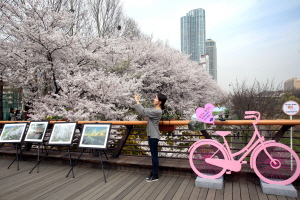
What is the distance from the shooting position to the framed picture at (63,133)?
148 inches

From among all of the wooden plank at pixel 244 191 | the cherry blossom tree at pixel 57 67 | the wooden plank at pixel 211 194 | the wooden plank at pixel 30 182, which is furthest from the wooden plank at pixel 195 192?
the cherry blossom tree at pixel 57 67

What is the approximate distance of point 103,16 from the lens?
15.7 metres

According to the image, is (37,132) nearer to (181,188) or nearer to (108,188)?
(108,188)

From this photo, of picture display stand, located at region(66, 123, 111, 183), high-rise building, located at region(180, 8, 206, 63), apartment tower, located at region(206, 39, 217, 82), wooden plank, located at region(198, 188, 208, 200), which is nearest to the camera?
wooden plank, located at region(198, 188, 208, 200)

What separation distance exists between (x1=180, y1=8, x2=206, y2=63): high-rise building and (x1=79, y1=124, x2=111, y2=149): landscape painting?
34529 mm

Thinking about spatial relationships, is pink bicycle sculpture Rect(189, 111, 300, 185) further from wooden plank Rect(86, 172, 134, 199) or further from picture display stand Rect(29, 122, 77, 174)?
picture display stand Rect(29, 122, 77, 174)

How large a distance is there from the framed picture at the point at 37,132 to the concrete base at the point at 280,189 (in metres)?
3.96

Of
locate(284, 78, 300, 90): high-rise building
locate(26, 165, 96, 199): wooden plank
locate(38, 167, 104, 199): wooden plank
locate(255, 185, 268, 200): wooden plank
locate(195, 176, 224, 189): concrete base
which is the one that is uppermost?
locate(284, 78, 300, 90): high-rise building

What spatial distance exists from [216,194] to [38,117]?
669 cm

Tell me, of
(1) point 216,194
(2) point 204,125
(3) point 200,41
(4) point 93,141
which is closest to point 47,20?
(4) point 93,141

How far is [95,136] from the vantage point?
3.56 m

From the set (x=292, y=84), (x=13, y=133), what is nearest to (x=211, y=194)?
(x=13, y=133)

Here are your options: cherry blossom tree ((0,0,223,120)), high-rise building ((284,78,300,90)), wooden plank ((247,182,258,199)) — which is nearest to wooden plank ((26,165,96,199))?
wooden plank ((247,182,258,199))

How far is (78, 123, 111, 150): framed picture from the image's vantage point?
347cm
